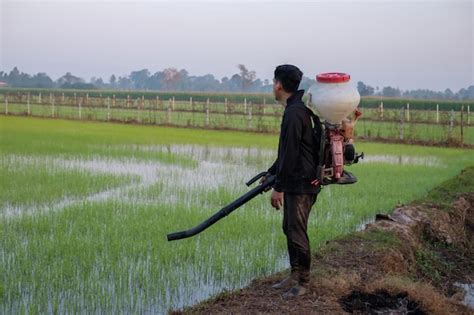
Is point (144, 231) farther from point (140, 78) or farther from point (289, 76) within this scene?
point (140, 78)

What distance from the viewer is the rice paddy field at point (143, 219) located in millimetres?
4340

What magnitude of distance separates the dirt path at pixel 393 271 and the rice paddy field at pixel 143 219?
523 mm

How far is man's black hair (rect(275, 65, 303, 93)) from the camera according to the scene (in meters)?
3.61

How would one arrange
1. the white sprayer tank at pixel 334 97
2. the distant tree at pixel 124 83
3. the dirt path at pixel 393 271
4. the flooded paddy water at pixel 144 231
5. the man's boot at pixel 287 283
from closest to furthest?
the white sprayer tank at pixel 334 97, the dirt path at pixel 393 271, the man's boot at pixel 287 283, the flooded paddy water at pixel 144 231, the distant tree at pixel 124 83

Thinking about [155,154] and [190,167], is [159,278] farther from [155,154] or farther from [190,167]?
[155,154]

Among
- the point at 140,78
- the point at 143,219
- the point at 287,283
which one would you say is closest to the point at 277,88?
the point at 287,283

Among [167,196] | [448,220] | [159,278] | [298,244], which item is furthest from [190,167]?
[298,244]

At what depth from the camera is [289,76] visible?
142 inches

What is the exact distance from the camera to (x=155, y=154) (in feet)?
44.3

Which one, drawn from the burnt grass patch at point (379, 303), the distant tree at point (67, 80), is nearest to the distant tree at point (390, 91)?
the distant tree at point (67, 80)

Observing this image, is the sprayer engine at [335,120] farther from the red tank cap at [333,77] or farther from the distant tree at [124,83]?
the distant tree at [124,83]

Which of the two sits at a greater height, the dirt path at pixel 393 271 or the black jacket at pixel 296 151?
the black jacket at pixel 296 151

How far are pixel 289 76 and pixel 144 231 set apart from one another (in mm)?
3045

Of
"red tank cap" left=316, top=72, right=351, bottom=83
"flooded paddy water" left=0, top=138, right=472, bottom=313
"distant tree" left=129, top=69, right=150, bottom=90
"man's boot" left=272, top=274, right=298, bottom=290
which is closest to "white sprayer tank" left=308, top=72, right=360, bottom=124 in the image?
"red tank cap" left=316, top=72, right=351, bottom=83
